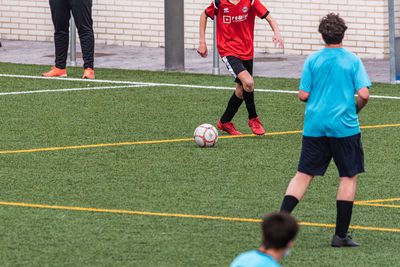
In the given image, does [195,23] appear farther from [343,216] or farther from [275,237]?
[275,237]

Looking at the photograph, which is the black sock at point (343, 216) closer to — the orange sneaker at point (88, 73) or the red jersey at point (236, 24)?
the red jersey at point (236, 24)

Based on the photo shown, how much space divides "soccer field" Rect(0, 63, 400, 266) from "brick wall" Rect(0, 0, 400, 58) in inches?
159

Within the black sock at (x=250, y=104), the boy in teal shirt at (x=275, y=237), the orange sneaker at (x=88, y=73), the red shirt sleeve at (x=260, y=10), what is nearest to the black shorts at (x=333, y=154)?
the boy in teal shirt at (x=275, y=237)

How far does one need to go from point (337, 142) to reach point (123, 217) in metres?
1.84

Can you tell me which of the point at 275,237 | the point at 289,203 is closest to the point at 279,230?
the point at 275,237

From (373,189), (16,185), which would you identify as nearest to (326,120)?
(373,189)

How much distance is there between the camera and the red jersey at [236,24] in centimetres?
1146

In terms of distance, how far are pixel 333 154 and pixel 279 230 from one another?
9.40 feet

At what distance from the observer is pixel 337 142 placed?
6941 mm

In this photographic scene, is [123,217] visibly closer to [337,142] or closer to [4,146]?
[337,142]

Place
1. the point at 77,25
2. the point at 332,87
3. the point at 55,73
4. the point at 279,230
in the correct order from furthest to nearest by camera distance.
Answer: the point at 55,73
the point at 77,25
the point at 332,87
the point at 279,230

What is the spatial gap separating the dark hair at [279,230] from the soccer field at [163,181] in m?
2.39

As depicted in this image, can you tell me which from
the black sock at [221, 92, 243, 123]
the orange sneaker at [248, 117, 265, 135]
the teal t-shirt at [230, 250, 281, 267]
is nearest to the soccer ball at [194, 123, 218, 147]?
the orange sneaker at [248, 117, 265, 135]

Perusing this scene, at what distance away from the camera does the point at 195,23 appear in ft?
67.9
